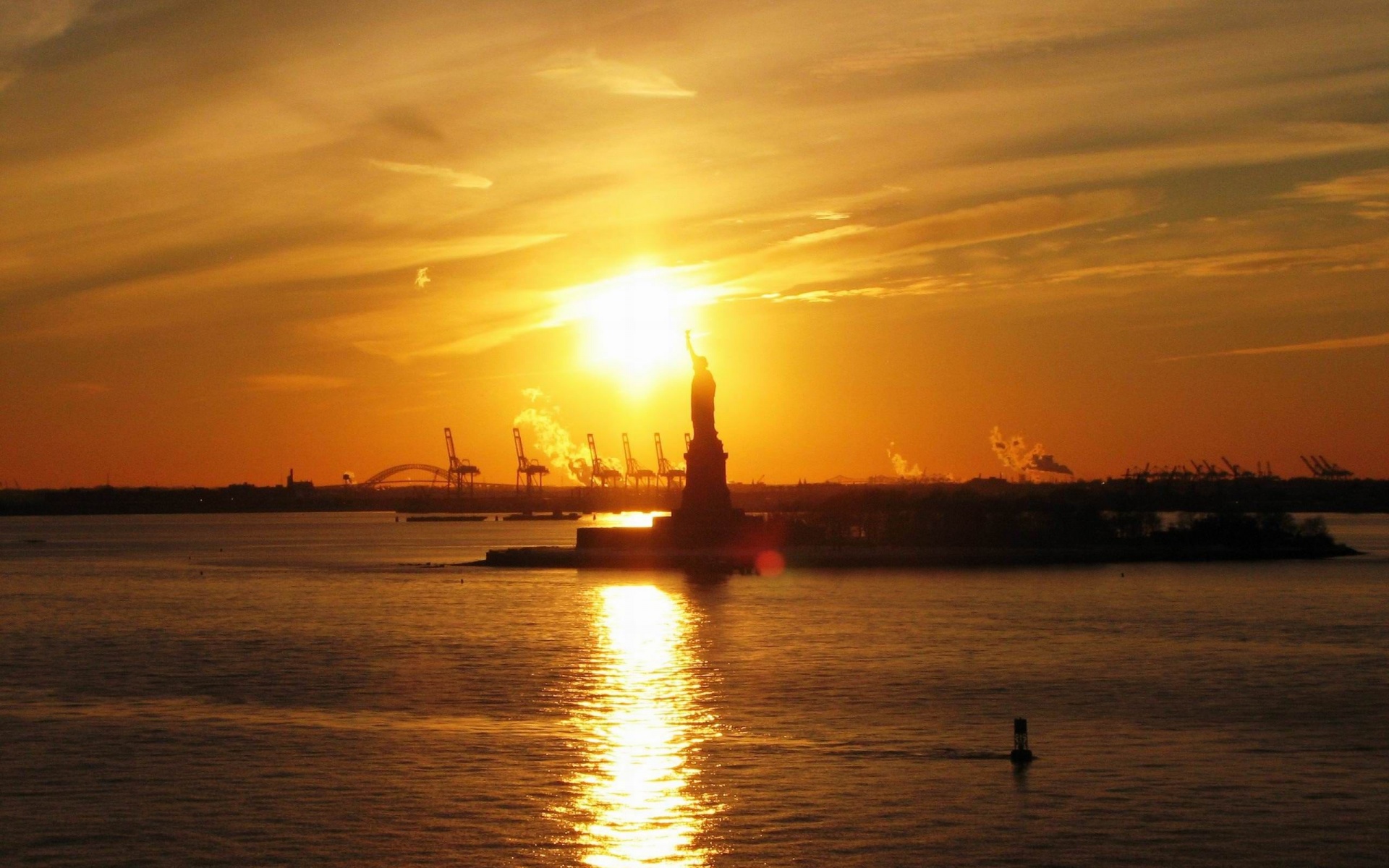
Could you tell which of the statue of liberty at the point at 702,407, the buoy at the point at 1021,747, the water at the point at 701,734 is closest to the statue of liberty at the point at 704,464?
the statue of liberty at the point at 702,407

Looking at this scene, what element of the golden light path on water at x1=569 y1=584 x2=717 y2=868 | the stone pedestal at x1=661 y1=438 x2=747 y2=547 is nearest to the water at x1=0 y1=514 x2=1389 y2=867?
the golden light path on water at x1=569 y1=584 x2=717 y2=868

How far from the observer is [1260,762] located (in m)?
19.2

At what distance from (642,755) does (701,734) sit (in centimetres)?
190

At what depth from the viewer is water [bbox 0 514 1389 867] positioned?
1512 centimetres

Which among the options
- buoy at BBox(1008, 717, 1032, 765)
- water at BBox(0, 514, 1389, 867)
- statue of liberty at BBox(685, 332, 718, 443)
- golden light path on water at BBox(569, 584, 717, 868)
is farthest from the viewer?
statue of liberty at BBox(685, 332, 718, 443)

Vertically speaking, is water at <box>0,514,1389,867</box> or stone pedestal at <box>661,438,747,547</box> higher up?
stone pedestal at <box>661,438,747,547</box>

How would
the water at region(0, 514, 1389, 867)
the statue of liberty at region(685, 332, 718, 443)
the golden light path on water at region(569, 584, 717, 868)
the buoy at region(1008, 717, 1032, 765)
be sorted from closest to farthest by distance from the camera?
the golden light path on water at region(569, 584, 717, 868) → the water at region(0, 514, 1389, 867) → the buoy at region(1008, 717, 1032, 765) → the statue of liberty at region(685, 332, 718, 443)

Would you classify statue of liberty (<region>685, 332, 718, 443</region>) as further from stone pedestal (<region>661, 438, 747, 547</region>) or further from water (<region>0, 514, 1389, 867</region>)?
water (<region>0, 514, 1389, 867</region>)

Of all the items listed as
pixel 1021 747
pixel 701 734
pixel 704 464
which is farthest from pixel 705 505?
pixel 1021 747

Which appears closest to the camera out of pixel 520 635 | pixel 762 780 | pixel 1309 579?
pixel 762 780

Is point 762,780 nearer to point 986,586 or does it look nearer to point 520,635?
point 520,635

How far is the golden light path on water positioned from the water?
0.08 m

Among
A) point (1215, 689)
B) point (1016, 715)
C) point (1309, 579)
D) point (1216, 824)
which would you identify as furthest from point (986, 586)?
point (1216, 824)

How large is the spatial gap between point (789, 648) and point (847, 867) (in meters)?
19.8
